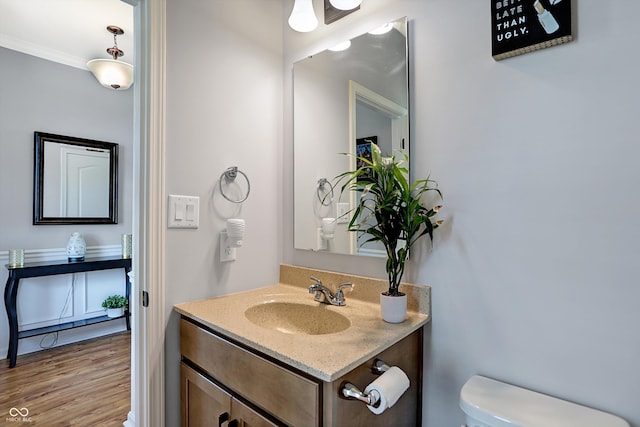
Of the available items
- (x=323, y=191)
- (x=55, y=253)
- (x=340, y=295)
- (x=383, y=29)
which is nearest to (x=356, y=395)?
(x=340, y=295)

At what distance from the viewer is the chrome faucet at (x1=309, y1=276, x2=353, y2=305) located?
51.7 inches

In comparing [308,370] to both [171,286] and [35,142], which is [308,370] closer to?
[171,286]

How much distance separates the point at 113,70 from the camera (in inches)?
92.0

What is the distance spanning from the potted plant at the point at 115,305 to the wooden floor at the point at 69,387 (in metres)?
0.29

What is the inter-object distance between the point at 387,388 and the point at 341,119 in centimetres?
111

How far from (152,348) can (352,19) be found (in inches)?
64.0

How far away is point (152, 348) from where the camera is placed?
1226mm

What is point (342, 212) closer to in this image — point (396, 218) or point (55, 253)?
point (396, 218)

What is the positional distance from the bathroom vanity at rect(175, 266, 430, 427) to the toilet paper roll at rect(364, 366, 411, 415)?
2.4 inches

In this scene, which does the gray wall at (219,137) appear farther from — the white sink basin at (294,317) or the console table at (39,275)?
the console table at (39,275)

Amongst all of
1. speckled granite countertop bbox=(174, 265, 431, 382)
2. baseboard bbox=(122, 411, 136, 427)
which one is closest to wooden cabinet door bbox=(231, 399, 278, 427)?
speckled granite countertop bbox=(174, 265, 431, 382)

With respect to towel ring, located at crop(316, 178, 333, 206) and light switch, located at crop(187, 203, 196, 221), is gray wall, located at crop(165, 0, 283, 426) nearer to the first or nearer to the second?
light switch, located at crop(187, 203, 196, 221)

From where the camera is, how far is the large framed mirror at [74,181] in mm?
2691

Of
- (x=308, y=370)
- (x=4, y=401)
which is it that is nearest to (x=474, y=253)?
(x=308, y=370)
